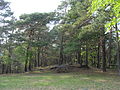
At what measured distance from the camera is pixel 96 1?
3.30 m

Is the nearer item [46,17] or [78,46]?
[78,46]

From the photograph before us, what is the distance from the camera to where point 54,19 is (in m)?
18.6

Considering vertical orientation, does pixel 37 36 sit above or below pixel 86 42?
above

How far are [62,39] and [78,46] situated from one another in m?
4.96

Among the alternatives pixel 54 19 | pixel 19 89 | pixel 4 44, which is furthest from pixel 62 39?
pixel 19 89

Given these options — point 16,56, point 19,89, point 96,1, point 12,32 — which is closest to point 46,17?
point 12,32

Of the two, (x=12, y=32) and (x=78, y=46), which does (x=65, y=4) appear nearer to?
(x=78, y=46)

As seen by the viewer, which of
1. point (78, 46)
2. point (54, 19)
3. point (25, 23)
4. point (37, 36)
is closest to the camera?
point (78, 46)

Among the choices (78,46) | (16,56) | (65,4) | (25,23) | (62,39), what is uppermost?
(65,4)

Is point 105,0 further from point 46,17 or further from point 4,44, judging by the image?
point 4,44

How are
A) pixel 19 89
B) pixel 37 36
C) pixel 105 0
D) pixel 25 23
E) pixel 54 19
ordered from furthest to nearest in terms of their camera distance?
1. pixel 37 36
2. pixel 54 19
3. pixel 25 23
4. pixel 19 89
5. pixel 105 0

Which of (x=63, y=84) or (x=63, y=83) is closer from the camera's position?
(x=63, y=84)

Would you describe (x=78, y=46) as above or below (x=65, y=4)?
below

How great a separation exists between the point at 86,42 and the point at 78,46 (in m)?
1.31
